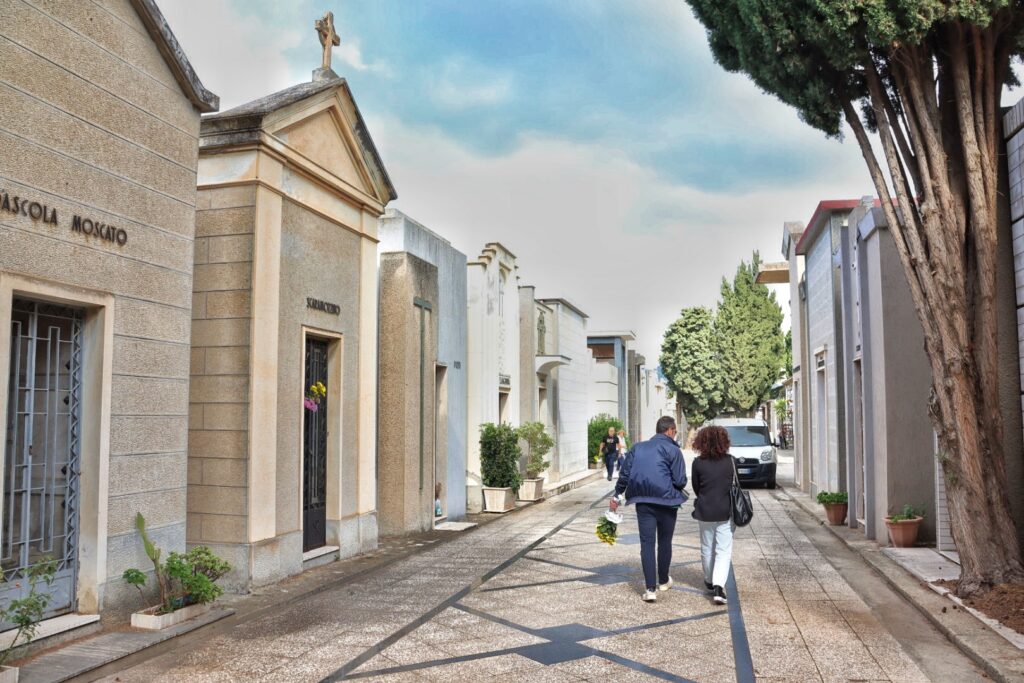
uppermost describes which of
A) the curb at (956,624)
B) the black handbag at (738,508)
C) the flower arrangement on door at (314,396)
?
the flower arrangement on door at (314,396)

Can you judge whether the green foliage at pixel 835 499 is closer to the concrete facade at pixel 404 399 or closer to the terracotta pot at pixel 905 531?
the terracotta pot at pixel 905 531

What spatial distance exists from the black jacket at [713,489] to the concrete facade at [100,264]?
15.5ft

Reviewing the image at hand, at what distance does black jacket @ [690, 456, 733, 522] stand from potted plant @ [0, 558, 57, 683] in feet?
17.4

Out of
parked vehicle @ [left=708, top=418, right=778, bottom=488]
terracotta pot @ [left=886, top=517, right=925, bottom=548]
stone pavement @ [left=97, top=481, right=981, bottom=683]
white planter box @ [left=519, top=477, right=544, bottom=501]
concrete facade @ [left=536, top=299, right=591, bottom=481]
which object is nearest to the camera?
stone pavement @ [left=97, top=481, right=981, bottom=683]

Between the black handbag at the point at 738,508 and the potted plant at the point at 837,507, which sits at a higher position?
the black handbag at the point at 738,508

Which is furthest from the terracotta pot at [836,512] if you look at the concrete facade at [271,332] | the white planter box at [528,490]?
the concrete facade at [271,332]

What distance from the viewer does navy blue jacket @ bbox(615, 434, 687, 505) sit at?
7.96 m

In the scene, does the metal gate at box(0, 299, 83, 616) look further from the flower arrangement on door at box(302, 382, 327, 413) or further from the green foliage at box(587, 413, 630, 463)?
the green foliage at box(587, 413, 630, 463)

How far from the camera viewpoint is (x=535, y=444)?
17.7 metres

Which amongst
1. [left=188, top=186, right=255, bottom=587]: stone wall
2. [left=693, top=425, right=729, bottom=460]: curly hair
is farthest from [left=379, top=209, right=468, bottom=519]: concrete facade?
[left=693, top=425, right=729, bottom=460]: curly hair

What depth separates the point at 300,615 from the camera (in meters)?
7.47

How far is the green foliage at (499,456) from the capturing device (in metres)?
16.0

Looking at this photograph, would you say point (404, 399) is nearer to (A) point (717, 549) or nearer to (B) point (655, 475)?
(B) point (655, 475)

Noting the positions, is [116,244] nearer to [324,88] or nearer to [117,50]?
[117,50]
